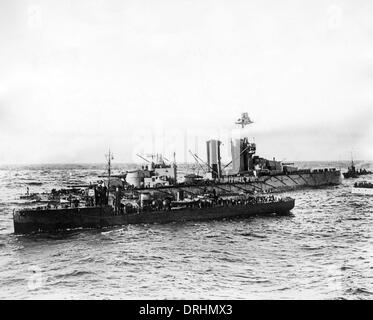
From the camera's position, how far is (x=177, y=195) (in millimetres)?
49781

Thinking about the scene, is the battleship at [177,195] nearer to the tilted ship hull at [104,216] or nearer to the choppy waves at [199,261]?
the tilted ship hull at [104,216]

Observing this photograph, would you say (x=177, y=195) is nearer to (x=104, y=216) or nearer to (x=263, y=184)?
(x=104, y=216)

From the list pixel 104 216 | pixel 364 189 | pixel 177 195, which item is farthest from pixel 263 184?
pixel 104 216

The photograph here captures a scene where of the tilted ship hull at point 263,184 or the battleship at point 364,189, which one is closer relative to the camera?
the tilted ship hull at point 263,184

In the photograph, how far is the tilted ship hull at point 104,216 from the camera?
3697 centimetres

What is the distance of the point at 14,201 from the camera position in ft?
217

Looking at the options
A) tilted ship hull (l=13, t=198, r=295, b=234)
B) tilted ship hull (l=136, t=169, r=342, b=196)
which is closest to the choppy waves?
tilted ship hull (l=13, t=198, r=295, b=234)

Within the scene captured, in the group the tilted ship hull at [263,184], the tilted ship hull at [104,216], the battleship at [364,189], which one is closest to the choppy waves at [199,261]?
the tilted ship hull at [104,216]

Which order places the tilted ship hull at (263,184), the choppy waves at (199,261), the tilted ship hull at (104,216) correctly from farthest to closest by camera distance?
1. the tilted ship hull at (263,184)
2. the tilted ship hull at (104,216)
3. the choppy waves at (199,261)

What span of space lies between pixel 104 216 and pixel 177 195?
13.0 m

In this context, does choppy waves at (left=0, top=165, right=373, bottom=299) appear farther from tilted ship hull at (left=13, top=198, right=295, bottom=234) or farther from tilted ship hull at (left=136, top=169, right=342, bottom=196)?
tilted ship hull at (left=136, top=169, right=342, bottom=196)

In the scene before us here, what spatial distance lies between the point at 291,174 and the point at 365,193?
54.3 feet
